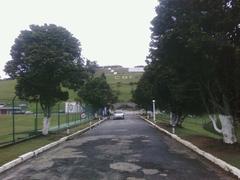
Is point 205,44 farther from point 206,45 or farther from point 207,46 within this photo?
point 207,46

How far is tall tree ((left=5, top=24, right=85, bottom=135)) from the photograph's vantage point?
3034cm

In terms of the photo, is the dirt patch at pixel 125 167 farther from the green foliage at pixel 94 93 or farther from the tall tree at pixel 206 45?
the green foliage at pixel 94 93

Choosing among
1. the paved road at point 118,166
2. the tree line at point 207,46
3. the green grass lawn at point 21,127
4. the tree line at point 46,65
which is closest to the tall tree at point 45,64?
the tree line at point 46,65

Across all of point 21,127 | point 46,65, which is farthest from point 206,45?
point 21,127

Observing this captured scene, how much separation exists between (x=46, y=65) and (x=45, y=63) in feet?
1.27

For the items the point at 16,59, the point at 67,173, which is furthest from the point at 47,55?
the point at 67,173

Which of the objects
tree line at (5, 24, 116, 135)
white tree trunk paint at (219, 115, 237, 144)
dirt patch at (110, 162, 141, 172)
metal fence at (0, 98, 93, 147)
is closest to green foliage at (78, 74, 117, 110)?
metal fence at (0, 98, 93, 147)

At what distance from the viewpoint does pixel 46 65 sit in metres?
30.4

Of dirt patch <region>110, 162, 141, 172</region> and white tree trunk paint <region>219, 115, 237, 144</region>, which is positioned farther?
white tree trunk paint <region>219, 115, 237, 144</region>

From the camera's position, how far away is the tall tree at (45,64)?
30344 mm

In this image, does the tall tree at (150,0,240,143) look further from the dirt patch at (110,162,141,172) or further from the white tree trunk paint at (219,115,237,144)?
the dirt patch at (110,162,141,172)

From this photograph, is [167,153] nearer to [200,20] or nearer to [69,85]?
[200,20]

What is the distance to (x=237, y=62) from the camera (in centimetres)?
1830

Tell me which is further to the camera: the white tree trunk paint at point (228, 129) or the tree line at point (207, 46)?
the white tree trunk paint at point (228, 129)
